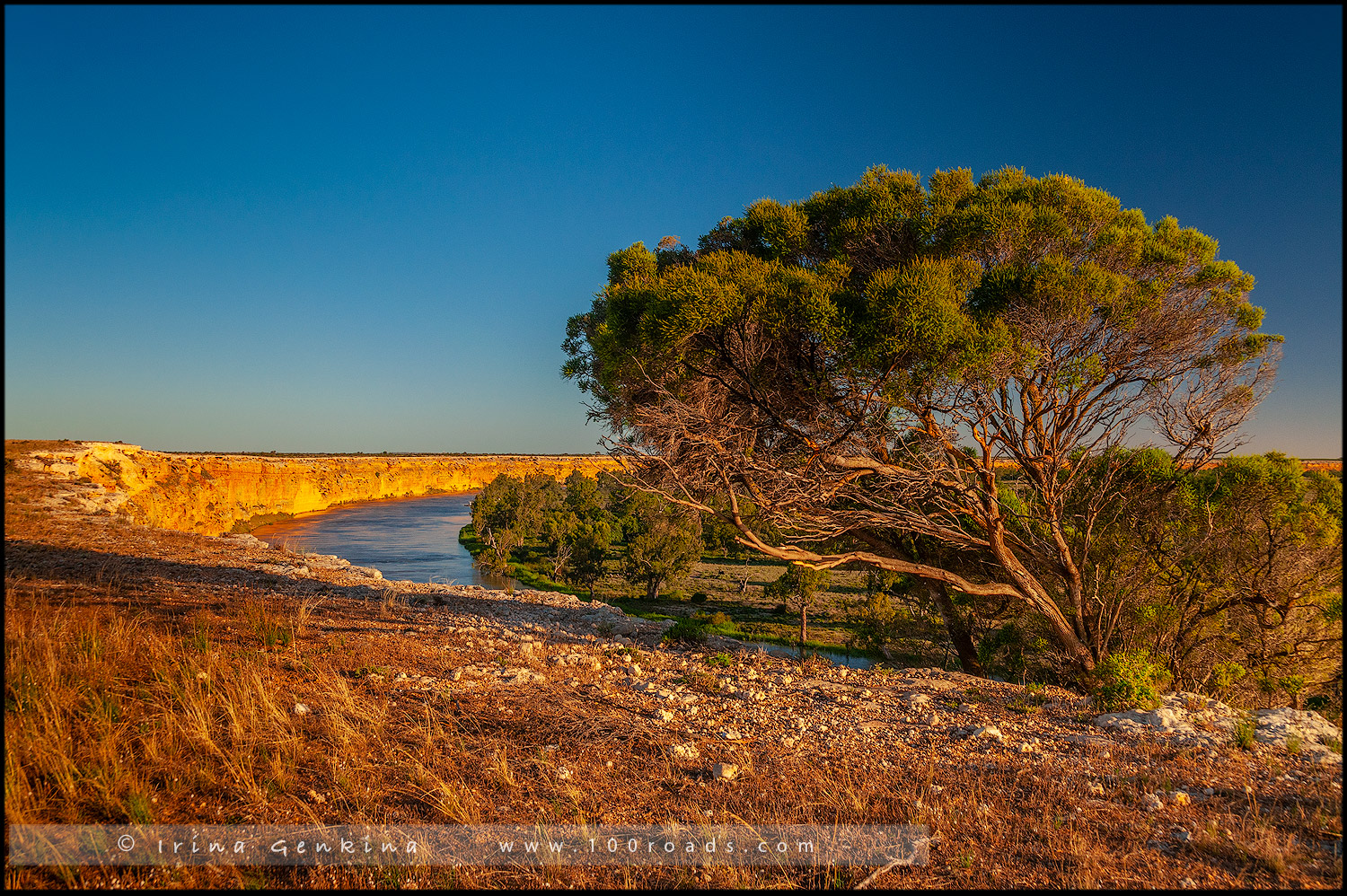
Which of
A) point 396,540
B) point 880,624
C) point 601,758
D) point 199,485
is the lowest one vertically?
point 396,540

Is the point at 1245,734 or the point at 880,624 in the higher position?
the point at 1245,734

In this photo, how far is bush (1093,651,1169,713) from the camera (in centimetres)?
582

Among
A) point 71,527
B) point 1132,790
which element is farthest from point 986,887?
point 71,527

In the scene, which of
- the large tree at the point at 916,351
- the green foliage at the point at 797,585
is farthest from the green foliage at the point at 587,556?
the large tree at the point at 916,351

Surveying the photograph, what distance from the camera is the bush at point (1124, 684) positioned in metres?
5.82

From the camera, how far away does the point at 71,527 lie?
15.7m

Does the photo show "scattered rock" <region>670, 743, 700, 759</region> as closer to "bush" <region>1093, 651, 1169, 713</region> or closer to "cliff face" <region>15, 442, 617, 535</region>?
"bush" <region>1093, 651, 1169, 713</region>

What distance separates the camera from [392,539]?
46.2 m

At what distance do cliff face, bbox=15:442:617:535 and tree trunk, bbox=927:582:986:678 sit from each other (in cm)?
699

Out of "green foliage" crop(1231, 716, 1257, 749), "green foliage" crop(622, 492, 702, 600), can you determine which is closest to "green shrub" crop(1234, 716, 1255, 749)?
"green foliage" crop(1231, 716, 1257, 749)

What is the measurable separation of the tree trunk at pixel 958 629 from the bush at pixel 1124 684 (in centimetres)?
421

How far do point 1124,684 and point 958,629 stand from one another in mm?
5383

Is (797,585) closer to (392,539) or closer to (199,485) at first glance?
(392,539)

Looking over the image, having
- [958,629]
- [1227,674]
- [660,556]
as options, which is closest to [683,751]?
[1227,674]
